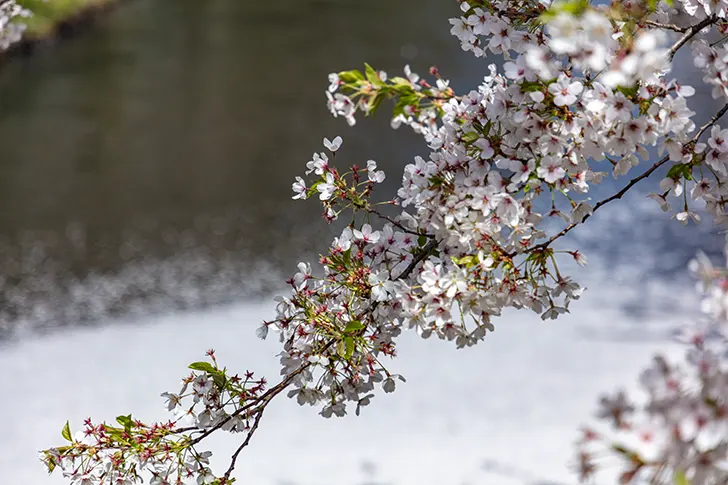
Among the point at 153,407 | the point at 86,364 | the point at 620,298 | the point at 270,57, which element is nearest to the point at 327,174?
the point at 153,407

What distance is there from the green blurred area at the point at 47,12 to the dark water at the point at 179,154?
0.26 meters

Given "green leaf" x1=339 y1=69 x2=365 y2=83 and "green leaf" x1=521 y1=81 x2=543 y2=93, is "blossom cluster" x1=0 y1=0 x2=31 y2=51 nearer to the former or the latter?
"green leaf" x1=339 y1=69 x2=365 y2=83

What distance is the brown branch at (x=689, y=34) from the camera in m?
1.20

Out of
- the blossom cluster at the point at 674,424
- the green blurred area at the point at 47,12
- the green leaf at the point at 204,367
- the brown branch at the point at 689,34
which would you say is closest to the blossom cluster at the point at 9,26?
the green leaf at the point at 204,367

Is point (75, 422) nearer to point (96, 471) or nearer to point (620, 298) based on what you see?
point (96, 471)

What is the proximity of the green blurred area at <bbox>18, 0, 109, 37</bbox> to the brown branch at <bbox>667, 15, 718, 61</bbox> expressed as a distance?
309 inches

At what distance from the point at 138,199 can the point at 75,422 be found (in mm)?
2103

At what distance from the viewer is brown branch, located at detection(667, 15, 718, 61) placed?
3.95 ft

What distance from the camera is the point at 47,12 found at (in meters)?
8.42

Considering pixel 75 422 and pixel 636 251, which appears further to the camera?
pixel 636 251

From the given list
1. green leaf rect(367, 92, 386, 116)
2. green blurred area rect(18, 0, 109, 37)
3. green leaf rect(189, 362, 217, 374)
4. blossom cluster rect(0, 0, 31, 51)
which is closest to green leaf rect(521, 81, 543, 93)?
green leaf rect(367, 92, 386, 116)

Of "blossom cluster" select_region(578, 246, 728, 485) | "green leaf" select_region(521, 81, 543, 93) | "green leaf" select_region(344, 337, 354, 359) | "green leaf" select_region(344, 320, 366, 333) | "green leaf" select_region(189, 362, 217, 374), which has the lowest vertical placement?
"blossom cluster" select_region(578, 246, 728, 485)

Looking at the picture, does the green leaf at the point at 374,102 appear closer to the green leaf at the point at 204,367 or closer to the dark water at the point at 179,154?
the green leaf at the point at 204,367

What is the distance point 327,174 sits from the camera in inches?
51.8
